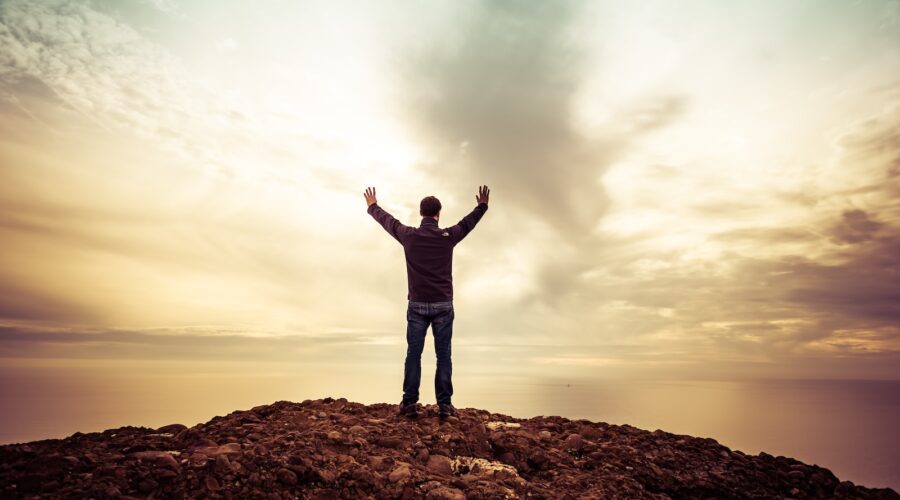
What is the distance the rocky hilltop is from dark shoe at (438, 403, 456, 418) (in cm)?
30

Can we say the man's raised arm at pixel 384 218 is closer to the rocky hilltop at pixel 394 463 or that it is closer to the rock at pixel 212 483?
the rocky hilltop at pixel 394 463

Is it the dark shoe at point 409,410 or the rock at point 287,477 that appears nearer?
→ the rock at point 287,477

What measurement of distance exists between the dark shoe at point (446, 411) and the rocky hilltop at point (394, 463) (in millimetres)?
302

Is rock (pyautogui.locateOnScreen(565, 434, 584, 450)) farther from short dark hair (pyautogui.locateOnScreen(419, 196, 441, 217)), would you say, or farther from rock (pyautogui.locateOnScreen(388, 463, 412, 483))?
short dark hair (pyautogui.locateOnScreen(419, 196, 441, 217))

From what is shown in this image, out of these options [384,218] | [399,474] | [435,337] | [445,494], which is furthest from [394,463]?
[384,218]

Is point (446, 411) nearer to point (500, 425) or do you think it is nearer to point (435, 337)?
point (500, 425)

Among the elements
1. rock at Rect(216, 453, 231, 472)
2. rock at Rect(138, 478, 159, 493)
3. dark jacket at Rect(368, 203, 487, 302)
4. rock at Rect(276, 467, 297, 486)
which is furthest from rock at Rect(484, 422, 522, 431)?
rock at Rect(138, 478, 159, 493)

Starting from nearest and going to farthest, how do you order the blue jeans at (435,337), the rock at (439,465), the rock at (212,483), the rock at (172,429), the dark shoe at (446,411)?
the rock at (212,483), the rock at (439,465), the rock at (172,429), the blue jeans at (435,337), the dark shoe at (446,411)

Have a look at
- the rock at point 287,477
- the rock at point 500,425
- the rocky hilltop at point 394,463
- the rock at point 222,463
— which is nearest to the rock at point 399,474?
the rocky hilltop at point 394,463

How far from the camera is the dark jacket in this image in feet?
33.8

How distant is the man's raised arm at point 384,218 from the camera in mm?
10648

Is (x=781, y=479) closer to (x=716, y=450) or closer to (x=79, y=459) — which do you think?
(x=716, y=450)

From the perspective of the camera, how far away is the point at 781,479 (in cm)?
884

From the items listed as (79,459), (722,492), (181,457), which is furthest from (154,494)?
(722,492)
